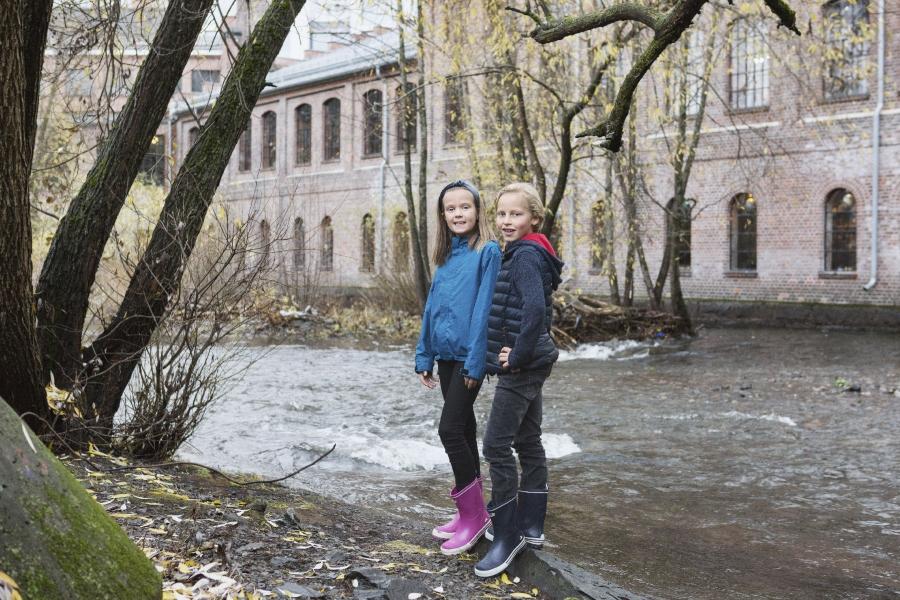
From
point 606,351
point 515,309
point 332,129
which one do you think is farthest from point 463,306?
point 332,129

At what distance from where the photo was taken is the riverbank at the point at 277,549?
12.1 feet

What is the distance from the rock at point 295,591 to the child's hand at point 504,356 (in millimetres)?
1331

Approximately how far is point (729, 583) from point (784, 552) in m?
0.84

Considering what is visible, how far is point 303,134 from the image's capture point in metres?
38.6

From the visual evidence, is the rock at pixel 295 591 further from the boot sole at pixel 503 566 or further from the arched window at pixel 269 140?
the arched window at pixel 269 140

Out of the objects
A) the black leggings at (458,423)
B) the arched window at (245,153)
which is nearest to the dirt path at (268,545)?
the black leggings at (458,423)

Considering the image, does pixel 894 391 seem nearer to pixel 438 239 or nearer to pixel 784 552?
pixel 784 552

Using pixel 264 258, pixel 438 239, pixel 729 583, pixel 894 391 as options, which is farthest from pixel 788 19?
pixel 894 391

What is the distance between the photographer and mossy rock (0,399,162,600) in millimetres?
2438

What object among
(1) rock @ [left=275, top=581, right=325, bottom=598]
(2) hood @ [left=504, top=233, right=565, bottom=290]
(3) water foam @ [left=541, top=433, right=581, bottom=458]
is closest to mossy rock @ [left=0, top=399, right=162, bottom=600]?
(1) rock @ [left=275, top=581, right=325, bottom=598]

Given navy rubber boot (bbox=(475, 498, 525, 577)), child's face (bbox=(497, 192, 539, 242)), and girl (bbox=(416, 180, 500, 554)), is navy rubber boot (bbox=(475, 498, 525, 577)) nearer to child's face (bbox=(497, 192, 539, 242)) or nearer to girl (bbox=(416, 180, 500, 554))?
girl (bbox=(416, 180, 500, 554))

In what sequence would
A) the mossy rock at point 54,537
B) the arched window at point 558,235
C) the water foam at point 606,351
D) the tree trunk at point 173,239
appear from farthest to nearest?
the arched window at point 558,235, the water foam at point 606,351, the tree trunk at point 173,239, the mossy rock at point 54,537

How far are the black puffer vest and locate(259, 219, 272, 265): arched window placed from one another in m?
2.25

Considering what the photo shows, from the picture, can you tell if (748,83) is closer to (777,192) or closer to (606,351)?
(777,192)
